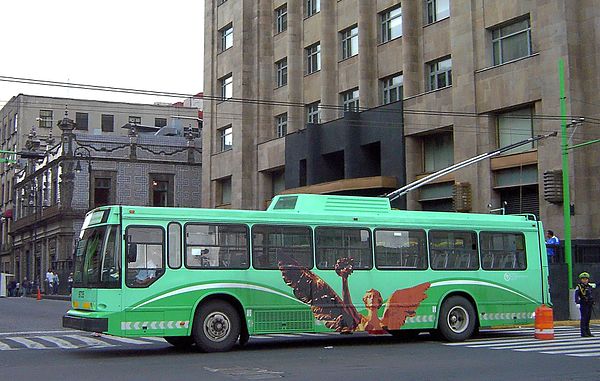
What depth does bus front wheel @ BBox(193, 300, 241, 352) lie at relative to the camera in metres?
16.5

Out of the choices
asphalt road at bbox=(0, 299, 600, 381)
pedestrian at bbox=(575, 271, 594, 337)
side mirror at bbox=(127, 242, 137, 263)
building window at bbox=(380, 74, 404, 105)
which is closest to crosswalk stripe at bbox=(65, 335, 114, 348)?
asphalt road at bbox=(0, 299, 600, 381)

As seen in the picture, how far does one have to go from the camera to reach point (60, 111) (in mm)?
84625

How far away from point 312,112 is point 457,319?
1066 inches

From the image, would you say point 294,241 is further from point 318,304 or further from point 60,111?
point 60,111

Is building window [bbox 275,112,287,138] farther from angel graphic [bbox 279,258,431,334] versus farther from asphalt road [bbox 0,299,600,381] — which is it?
angel graphic [bbox 279,258,431,334]

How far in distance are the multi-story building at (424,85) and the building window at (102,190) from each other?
1310 centimetres

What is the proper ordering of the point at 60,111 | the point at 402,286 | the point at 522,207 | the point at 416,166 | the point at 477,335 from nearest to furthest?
the point at 402,286
the point at 477,335
the point at 522,207
the point at 416,166
the point at 60,111

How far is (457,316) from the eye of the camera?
1953 centimetres

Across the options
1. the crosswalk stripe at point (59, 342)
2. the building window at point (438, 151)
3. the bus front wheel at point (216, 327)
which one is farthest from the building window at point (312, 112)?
the bus front wheel at point (216, 327)

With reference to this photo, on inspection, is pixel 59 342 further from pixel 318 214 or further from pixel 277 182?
pixel 277 182

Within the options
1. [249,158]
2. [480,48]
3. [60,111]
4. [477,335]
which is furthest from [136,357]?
[60,111]

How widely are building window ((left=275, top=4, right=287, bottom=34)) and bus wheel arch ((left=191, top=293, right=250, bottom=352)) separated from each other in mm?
33251

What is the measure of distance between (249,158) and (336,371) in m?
36.9

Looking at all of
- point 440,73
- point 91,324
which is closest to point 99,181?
point 440,73
